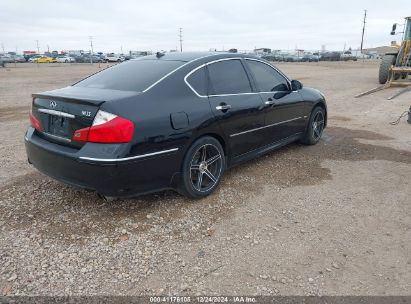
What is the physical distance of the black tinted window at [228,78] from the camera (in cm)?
429

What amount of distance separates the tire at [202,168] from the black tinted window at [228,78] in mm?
640

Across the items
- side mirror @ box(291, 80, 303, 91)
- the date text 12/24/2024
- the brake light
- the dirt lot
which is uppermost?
side mirror @ box(291, 80, 303, 91)

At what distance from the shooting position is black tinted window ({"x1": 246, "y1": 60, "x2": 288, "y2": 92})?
4969 mm

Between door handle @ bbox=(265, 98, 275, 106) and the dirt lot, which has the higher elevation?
door handle @ bbox=(265, 98, 275, 106)

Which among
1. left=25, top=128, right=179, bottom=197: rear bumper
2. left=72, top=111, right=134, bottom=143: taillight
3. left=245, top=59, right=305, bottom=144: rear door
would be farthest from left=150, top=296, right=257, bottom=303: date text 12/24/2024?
left=245, top=59, right=305, bottom=144: rear door

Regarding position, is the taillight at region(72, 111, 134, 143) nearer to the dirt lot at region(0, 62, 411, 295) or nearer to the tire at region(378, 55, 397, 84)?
the dirt lot at region(0, 62, 411, 295)

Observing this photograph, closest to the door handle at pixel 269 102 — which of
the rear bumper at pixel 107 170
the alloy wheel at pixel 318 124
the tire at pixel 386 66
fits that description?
the alloy wheel at pixel 318 124

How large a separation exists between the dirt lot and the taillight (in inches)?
34.8

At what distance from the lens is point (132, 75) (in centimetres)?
406

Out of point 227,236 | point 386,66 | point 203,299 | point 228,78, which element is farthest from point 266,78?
point 386,66

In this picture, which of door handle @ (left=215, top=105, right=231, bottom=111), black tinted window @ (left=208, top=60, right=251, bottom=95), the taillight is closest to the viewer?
the taillight

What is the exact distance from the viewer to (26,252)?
3.12m

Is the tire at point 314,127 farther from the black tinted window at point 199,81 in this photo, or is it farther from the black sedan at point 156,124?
the black tinted window at point 199,81

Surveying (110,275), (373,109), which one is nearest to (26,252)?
(110,275)
